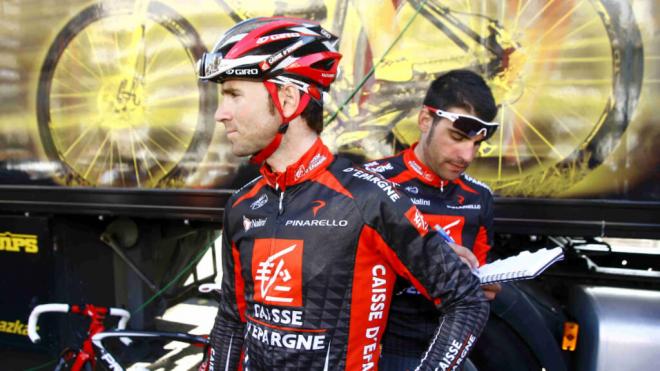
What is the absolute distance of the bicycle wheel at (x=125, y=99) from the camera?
2.59m

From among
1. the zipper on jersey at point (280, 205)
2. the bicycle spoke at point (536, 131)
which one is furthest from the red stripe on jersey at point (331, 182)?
the bicycle spoke at point (536, 131)

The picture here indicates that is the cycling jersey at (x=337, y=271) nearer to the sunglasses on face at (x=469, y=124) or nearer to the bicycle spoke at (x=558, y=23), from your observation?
the sunglasses on face at (x=469, y=124)

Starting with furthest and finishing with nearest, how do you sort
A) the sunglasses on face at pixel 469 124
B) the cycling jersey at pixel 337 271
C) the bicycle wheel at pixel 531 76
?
the bicycle wheel at pixel 531 76 → the sunglasses on face at pixel 469 124 → the cycling jersey at pixel 337 271

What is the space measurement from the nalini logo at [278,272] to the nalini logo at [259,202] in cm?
11

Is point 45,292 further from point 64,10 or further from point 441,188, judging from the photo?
point 441,188

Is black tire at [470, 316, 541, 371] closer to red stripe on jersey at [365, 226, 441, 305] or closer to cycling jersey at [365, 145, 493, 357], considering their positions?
cycling jersey at [365, 145, 493, 357]

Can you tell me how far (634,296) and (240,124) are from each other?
2.18 m

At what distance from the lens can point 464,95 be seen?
1777mm

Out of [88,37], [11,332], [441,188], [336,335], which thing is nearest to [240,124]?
[336,335]

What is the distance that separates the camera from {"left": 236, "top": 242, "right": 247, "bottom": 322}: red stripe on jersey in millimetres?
1394

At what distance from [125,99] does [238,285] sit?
1.73m

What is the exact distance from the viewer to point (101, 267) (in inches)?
128

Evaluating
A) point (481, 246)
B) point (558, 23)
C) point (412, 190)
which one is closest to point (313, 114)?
point (412, 190)

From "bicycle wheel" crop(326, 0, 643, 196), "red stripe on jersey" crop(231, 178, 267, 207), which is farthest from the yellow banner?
"red stripe on jersey" crop(231, 178, 267, 207)
